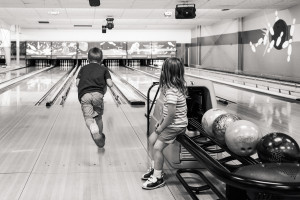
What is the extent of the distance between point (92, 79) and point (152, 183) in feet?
4.27

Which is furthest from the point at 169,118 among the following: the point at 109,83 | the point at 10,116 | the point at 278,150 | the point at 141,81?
Answer: the point at 141,81

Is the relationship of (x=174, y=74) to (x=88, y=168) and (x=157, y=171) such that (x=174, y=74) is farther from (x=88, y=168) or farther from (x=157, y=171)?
(x=88, y=168)

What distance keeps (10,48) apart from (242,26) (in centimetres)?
1038

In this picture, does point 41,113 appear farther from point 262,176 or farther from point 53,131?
point 262,176

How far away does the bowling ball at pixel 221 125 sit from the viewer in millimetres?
3006

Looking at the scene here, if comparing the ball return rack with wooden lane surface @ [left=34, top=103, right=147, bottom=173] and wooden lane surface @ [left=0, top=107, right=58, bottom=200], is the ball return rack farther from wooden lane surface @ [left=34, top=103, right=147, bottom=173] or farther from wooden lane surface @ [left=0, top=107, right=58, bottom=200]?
wooden lane surface @ [left=0, top=107, right=58, bottom=200]

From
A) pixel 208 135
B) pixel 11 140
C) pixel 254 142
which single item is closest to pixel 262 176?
pixel 254 142

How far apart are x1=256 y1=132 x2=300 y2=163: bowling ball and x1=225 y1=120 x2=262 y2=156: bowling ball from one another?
130 mm

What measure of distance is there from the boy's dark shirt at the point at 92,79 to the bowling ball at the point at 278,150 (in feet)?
5.82

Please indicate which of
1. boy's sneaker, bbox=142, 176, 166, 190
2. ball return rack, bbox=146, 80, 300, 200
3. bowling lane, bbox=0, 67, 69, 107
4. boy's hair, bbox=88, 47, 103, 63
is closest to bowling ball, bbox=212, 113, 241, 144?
ball return rack, bbox=146, 80, 300, 200

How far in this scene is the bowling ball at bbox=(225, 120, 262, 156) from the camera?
2635 millimetres

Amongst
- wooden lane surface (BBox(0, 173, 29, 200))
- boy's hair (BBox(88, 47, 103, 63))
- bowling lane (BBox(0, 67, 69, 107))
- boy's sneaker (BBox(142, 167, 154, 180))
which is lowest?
wooden lane surface (BBox(0, 173, 29, 200))

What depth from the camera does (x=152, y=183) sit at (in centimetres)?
289

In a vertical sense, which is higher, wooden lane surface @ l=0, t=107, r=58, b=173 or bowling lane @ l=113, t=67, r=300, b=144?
bowling lane @ l=113, t=67, r=300, b=144
